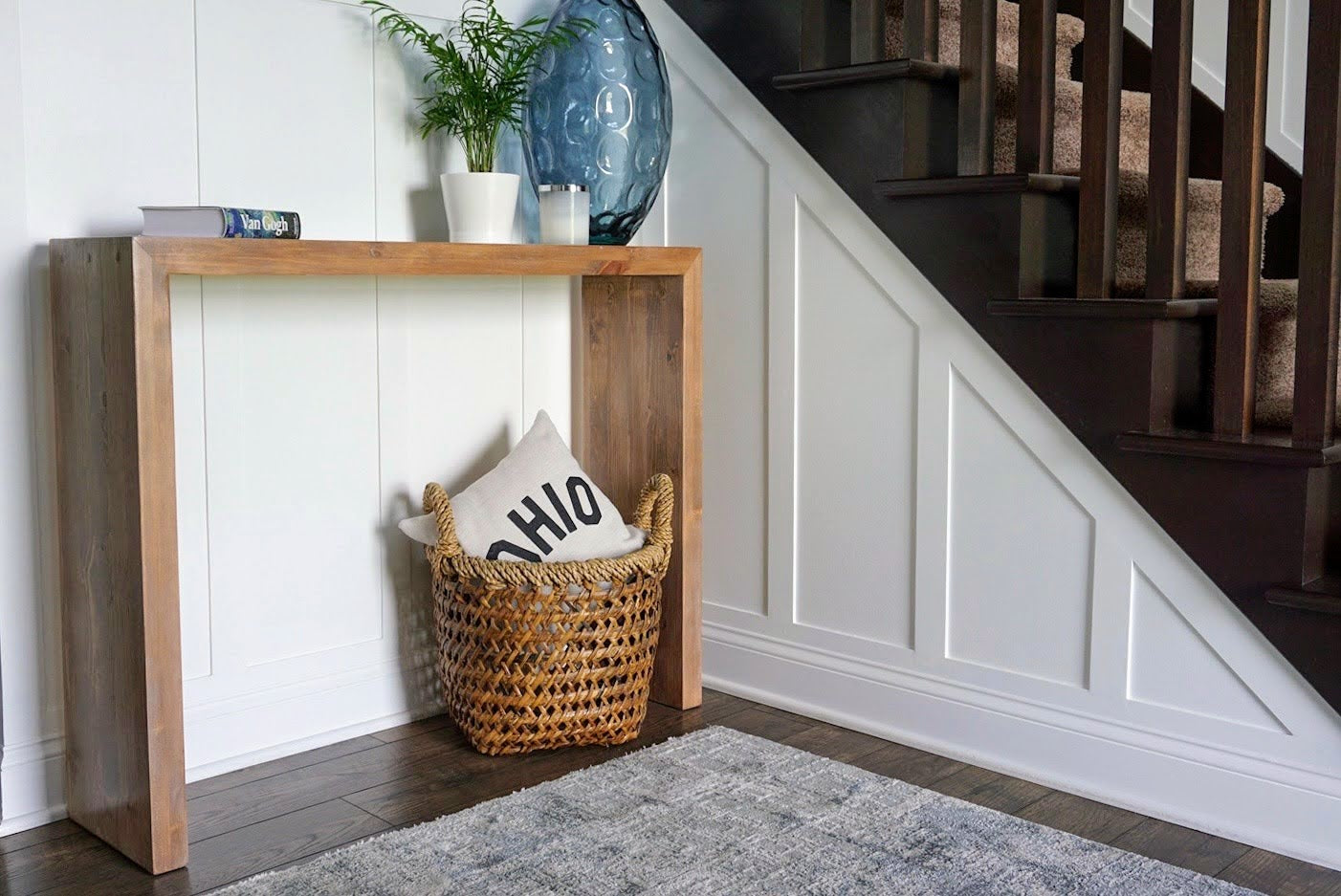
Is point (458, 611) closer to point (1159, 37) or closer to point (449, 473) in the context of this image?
point (449, 473)

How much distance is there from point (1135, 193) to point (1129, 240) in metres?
0.08

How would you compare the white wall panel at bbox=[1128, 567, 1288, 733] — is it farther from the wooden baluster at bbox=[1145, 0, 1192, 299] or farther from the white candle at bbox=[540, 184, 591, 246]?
the white candle at bbox=[540, 184, 591, 246]

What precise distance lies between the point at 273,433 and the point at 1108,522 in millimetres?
1365

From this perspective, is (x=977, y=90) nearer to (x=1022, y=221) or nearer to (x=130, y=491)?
(x=1022, y=221)

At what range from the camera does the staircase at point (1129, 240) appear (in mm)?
1790

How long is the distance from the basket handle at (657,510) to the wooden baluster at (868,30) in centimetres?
82

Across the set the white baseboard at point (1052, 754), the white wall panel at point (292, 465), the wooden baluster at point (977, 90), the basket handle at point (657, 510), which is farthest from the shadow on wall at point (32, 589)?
the wooden baluster at point (977, 90)

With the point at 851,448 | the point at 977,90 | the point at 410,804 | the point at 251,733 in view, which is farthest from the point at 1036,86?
the point at 251,733

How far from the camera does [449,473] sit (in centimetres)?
252

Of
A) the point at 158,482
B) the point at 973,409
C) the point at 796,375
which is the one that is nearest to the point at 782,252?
the point at 796,375

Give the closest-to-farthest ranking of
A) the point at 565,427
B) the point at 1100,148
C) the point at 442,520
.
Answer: the point at 1100,148 < the point at 442,520 < the point at 565,427

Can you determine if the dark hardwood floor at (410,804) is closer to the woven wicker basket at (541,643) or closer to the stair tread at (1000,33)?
the woven wicker basket at (541,643)

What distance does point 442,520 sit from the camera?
2.23m

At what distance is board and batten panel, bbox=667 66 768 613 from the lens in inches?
100
